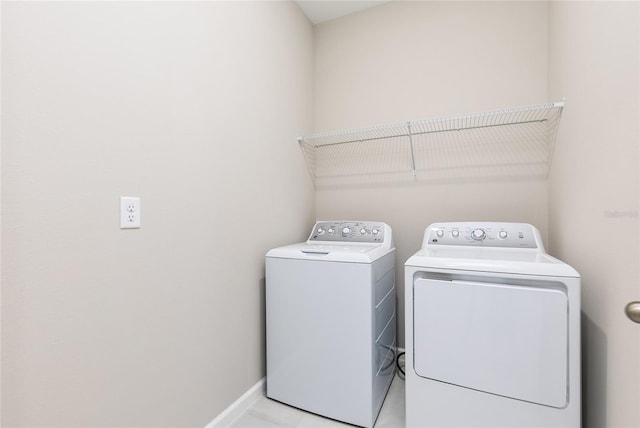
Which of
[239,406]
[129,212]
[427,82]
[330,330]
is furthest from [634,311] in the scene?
[427,82]

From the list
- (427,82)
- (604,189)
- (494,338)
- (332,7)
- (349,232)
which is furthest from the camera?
(332,7)

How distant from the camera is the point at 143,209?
1.11 metres

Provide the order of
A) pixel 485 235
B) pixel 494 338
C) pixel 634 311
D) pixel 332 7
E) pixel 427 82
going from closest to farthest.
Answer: pixel 634 311 < pixel 494 338 < pixel 485 235 < pixel 427 82 < pixel 332 7

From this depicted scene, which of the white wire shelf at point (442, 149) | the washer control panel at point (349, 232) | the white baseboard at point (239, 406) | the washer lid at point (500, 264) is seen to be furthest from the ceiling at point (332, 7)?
the white baseboard at point (239, 406)

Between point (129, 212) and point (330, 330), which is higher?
point (129, 212)

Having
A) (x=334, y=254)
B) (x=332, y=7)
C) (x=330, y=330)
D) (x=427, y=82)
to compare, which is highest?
(x=332, y=7)

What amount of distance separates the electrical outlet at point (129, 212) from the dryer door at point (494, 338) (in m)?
1.20

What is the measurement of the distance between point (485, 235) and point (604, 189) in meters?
0.70

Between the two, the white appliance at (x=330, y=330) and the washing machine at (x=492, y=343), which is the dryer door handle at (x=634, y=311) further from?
the white appliance at (x=330, y=330)

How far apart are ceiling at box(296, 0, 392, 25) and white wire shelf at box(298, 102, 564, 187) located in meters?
0.99

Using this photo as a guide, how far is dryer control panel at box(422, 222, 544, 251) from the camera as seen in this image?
1603 millimetres

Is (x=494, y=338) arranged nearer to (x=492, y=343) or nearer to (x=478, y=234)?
(x=492, y=343)

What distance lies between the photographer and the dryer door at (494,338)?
1101mm

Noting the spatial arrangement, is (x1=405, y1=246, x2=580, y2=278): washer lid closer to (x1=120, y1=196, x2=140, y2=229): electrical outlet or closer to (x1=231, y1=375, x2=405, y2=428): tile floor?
(x1=231, y1=375, x2=405, y2=428): tile floor
